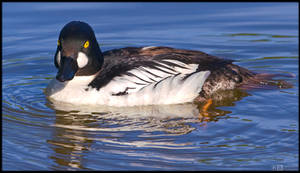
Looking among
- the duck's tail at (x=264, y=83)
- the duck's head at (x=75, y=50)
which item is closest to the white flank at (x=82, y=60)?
the duck's head at (x=75, y=50)

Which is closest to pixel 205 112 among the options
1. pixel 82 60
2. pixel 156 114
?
pixel 156 114

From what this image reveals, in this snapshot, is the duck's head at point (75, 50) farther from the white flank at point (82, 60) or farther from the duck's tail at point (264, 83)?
the duck's tail at point (264, 83)

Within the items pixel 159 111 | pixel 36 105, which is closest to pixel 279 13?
pixel 159 111

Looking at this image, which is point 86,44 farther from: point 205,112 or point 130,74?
point 205,112

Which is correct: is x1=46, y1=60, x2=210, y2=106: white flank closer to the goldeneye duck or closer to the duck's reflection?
the goldeneye duck

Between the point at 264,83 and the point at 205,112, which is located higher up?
the point at 264,83

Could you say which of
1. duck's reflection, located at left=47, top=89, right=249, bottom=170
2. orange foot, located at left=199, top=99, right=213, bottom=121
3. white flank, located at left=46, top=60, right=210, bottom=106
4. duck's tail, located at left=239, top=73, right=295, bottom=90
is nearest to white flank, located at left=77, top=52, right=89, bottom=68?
white flank, located at left=46, top=60, right=210, bottom=106
